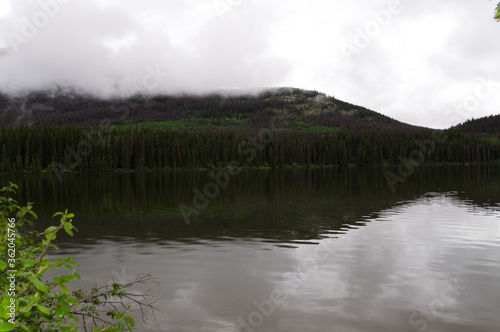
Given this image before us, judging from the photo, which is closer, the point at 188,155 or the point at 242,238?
the point at 242,238

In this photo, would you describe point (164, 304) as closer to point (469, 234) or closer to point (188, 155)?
point (469, 234)

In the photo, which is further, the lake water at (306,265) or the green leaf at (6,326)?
the lake water at (306,265)

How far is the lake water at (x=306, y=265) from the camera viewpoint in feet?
46.8

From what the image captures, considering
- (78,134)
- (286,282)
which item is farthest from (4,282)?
(78,134)

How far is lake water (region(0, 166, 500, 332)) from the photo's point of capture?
14258 millimetres

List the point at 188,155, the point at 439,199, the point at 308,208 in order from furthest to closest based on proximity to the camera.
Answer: the point at 188,155 < the point at 439,199 < the point at 308,208

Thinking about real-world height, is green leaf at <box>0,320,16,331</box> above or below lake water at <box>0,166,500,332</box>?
above

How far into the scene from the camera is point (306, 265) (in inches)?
830

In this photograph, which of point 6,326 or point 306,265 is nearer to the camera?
point 6,326

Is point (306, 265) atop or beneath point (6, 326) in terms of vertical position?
beneath

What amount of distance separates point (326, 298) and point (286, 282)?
8.64 feet

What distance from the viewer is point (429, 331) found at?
42.7ft

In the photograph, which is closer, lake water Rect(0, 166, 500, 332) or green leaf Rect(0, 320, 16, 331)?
green leaf Rect(0, 320, 16, 331)

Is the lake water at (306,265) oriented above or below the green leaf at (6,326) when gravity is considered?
below
